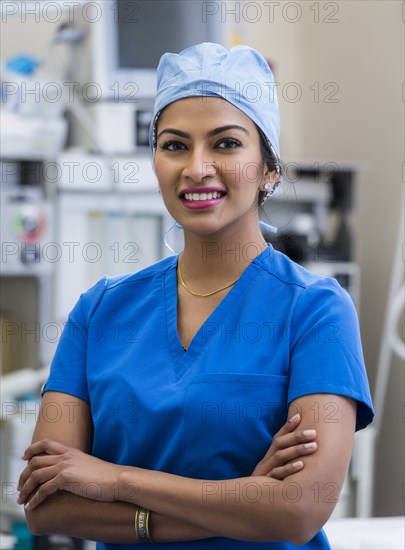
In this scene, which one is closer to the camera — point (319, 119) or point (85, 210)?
point (85, 210)

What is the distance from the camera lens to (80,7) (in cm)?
332

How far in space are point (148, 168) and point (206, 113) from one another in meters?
1.77

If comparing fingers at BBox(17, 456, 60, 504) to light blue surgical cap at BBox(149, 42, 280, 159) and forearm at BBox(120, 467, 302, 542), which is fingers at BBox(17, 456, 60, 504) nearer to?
forearm at BBox(120, 467, 302, 542)

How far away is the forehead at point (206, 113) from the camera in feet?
3.94

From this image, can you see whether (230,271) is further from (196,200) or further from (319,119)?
(319,119)

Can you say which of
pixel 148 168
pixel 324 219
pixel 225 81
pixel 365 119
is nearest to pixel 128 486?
pixel 225 81

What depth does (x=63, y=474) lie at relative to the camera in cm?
119

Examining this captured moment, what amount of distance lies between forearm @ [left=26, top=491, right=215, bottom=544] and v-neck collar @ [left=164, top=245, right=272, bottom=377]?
204mm

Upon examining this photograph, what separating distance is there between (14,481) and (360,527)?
4.06 ft

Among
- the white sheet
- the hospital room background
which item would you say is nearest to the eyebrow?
the white sheet

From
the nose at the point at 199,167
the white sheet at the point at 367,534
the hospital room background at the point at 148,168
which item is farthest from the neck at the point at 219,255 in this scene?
the hospital room background at the point at 148,168

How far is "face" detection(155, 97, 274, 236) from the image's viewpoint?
3.92ft

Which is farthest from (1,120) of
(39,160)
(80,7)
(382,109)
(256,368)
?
(256,368)

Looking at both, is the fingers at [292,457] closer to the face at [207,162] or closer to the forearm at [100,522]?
the forearm at [100,522]
